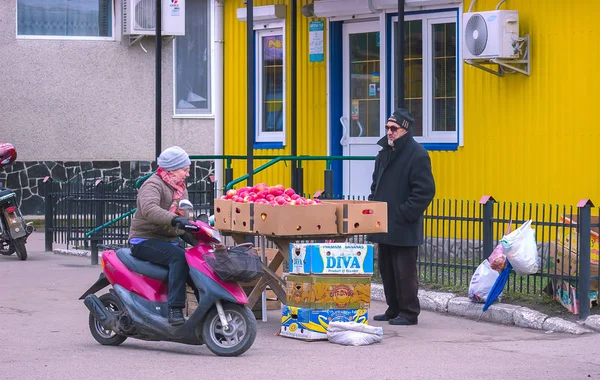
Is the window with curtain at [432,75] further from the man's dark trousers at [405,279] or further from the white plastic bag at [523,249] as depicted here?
the man's dark trousers at [405,279]

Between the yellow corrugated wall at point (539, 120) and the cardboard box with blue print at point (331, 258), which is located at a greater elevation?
the yellow corrugated wall at point (539, 120)

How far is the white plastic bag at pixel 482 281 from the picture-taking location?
437 inches

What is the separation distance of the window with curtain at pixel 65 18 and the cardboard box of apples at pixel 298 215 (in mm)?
15395

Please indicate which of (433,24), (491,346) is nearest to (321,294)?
(491,346)

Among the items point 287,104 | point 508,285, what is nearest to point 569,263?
point 508,285

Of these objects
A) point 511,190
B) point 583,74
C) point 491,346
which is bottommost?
point 491,346

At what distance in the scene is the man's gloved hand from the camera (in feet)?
29.2

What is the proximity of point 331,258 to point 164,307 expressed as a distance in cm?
158

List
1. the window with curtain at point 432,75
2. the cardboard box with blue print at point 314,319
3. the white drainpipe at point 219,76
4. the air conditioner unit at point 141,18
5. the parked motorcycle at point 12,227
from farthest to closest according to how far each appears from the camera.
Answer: the air conditioner unit at point 141,18 → the white drainpipe at point 219,76 → the parked motorcycle at point 12,227 → the window with curtain at point 432,75 → the cardboard box with blue print at point 314,319

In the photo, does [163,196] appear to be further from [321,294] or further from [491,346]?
[491,346]

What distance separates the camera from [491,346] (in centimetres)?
968

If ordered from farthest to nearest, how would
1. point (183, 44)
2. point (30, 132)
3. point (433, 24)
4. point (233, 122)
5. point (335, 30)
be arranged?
point (183, 44) → point (30, 132) → point (233, 122) → point (335, 30) → point (433, 24)

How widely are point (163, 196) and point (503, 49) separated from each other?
5.13 meters

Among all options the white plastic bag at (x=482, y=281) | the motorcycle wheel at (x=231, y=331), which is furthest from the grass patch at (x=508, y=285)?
the motorcycle wheel at (x=231, y=331)
